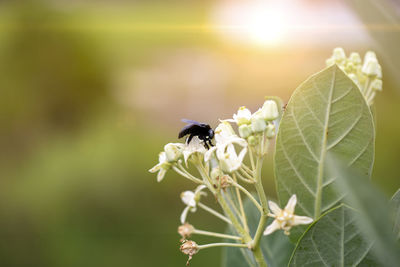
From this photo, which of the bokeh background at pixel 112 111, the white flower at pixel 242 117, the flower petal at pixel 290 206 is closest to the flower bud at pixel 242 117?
the white flower at pixel 242 117

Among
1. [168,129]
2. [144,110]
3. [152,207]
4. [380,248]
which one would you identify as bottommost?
[380,248]

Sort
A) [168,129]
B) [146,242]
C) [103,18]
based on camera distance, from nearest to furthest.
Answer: [146,242]
[168,129]
[103,18]

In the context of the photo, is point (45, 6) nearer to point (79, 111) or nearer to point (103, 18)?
point (103, 18)

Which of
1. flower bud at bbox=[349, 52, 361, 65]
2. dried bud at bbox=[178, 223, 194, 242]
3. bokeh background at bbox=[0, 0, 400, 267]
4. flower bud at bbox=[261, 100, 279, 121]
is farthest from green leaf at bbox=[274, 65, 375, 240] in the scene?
bokeh background at bbox=[0, 0, 400, 267]

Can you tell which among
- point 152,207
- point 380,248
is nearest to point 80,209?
point 152,207

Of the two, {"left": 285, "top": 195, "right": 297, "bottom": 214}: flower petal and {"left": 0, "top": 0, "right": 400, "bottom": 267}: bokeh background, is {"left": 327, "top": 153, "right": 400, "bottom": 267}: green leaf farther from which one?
{"left": 0, "top": 0, "right": 400, "bottom": 267}: bokeh background

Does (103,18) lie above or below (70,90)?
above
